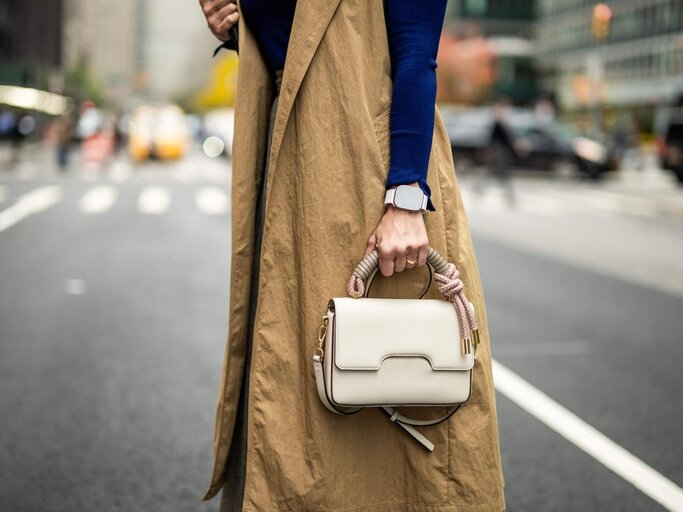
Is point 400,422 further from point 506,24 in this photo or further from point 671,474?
point 506,24

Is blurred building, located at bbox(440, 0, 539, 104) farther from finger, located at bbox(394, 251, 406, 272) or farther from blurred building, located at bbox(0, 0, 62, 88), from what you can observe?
finger, located at bbox(394, 251, 406, 272)

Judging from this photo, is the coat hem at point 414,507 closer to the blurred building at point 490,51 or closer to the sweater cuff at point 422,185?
the sweater cuff at point 422,185

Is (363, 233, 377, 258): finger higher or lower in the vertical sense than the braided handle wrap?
higher

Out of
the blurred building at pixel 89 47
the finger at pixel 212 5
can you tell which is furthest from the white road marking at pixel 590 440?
the blurred building at pixel 89 47

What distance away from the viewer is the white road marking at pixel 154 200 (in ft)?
47.0

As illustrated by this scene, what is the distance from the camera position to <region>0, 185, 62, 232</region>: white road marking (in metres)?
12.2

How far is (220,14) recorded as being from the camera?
1.80 m

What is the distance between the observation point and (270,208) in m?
1.63

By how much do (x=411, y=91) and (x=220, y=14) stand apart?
474mm

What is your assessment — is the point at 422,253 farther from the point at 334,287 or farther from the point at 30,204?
the point at 30,204

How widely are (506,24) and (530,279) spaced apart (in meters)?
78.8

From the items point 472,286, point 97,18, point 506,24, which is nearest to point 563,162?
point 472,286

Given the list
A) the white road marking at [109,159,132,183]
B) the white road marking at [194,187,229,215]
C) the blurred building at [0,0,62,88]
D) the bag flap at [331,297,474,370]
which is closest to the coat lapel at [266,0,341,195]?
the bag flap at [331,297,474,370]

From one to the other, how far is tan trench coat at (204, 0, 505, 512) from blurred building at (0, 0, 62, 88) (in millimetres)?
59313
